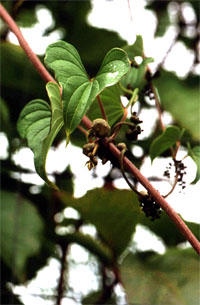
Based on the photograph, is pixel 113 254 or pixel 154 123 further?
pixel 154 123

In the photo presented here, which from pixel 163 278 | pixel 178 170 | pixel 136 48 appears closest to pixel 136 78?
pixel 136 48

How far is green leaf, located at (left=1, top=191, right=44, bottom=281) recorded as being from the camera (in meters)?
0.68

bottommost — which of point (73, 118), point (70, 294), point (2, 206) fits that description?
point (70, 294)

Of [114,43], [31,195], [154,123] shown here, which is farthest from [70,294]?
[114,43]

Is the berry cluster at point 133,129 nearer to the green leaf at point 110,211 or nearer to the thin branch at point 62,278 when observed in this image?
the green leaf at point 110,211

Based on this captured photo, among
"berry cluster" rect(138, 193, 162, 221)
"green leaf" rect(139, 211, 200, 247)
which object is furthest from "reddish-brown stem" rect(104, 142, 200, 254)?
"green leaf" rect(139, 211, 200, 247)

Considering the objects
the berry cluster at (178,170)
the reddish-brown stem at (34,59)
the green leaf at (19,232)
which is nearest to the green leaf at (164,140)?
the berry cluster at (178,170)

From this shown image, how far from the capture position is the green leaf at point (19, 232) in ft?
2.24

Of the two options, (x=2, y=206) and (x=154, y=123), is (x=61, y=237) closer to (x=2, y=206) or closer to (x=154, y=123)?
(x=2, y=206)

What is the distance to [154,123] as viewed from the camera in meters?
0.81

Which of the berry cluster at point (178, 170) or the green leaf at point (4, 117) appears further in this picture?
the green leaf at point (4, 117)

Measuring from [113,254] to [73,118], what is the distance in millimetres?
332

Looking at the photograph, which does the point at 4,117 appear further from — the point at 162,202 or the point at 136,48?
the point at 162,202

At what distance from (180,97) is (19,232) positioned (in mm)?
353
